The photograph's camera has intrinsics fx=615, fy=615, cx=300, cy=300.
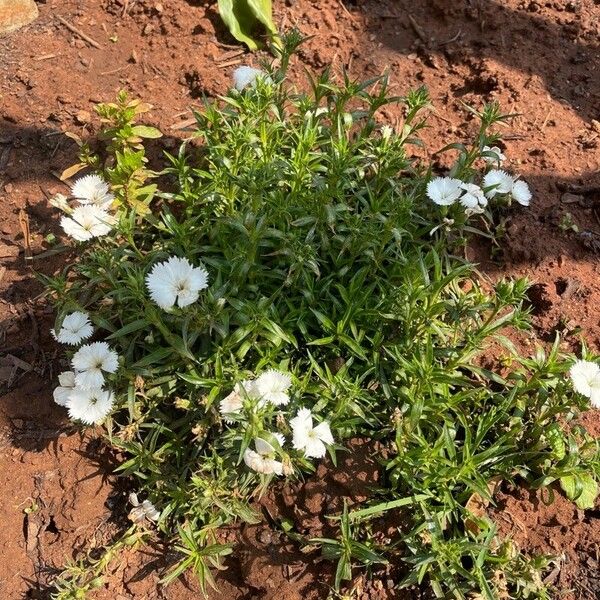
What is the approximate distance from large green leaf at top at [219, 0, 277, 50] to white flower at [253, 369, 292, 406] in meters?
2.55

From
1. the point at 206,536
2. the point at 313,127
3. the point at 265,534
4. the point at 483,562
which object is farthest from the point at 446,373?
the point at 313,127

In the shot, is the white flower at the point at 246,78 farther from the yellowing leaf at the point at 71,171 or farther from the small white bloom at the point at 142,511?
the small white bloom at the point at 142,511

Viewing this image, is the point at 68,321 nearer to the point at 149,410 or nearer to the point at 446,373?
the point at 149,410

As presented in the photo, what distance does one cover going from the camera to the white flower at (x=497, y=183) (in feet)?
9.86

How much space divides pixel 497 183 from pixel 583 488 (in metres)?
1.45

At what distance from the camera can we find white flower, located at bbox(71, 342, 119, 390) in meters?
2.66

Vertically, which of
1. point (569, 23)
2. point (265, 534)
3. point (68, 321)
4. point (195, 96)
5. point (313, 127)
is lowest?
point (265, 534)

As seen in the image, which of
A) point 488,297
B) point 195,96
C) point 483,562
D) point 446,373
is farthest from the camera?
point 195,96

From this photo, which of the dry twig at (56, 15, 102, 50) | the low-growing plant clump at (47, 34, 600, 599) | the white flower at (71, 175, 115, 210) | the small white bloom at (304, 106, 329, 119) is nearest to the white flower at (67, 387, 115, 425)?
the low-growing plant clump at (47, 34, 600, 599)

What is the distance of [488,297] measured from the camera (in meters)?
3.09

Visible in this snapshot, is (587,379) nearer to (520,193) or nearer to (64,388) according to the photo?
(520,193)

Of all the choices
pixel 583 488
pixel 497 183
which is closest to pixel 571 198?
pixel 497 183

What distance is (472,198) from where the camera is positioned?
2.84 m

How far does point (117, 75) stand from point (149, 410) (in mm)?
2332
